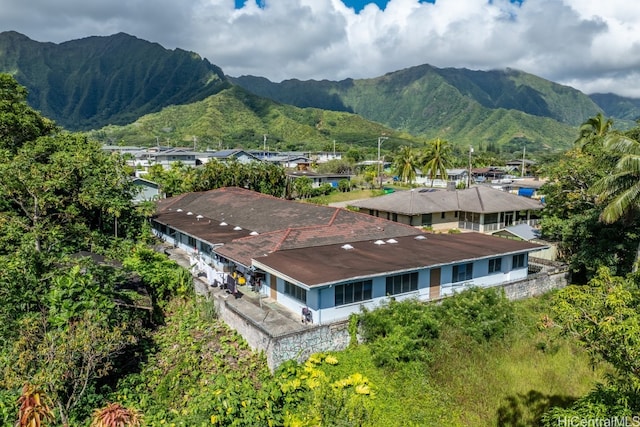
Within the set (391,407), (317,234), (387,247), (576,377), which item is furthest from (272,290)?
(576,377)

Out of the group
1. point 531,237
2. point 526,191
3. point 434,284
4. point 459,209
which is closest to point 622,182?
point 434,284

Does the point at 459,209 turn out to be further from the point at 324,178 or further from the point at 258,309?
the point at 324,178

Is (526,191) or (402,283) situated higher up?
(402,283)

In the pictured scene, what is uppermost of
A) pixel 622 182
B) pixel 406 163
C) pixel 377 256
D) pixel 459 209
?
pixel 622 182

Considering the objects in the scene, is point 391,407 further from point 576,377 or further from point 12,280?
point 12,280

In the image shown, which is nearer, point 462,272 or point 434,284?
point 434,284

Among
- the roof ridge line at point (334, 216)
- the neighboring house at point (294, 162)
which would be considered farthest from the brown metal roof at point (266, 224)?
the neighboring house at point (294, 162)

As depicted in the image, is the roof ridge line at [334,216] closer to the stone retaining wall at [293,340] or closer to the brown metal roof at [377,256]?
the brown metal roof at [377,256]
